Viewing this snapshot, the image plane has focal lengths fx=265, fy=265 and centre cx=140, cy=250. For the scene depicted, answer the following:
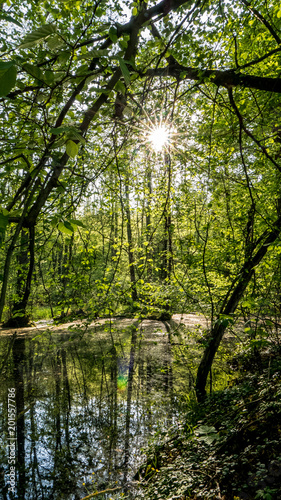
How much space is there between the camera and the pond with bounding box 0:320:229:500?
134 inches

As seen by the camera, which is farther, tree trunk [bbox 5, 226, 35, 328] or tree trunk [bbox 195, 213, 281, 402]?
tree trunk [bbox 195, 213, 281, 402]

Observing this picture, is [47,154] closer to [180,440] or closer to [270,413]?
[270,413]

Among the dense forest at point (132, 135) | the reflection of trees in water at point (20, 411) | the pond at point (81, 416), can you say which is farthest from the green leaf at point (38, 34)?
the reflection of trees in water at point (20, 411)

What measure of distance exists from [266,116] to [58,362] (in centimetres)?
768

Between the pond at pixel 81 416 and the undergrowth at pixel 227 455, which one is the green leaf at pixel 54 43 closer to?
the pond at pixel 81 416

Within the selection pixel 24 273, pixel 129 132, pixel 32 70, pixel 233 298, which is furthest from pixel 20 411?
pixel 32 70

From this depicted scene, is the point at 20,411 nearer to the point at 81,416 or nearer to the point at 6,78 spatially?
the point at 81,416

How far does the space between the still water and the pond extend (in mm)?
13

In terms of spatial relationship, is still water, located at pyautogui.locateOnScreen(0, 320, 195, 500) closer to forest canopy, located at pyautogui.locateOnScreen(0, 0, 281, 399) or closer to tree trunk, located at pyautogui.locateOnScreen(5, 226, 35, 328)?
tree trunk, located at pyautogui.locateOnScreen(5, 226, 35, 328)

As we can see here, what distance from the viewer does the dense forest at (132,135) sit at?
1.00m

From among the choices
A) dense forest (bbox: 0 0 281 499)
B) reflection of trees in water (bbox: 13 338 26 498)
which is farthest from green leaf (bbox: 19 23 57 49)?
reflection of trees in water (bbox: 13 338 26 498)

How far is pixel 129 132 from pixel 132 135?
3.21 feet

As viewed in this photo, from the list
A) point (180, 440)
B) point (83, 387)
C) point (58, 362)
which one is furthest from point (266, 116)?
point (58, 362)

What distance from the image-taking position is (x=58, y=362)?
7609mm
